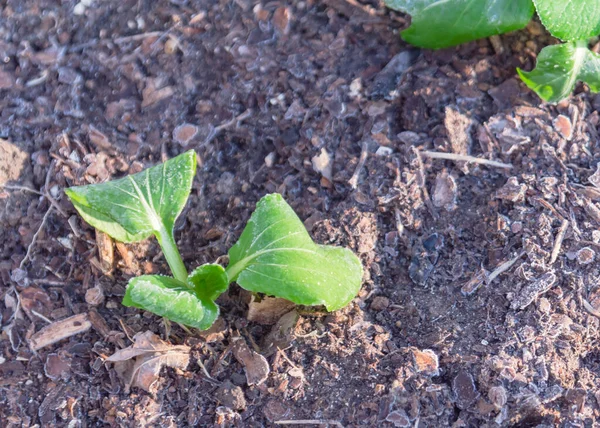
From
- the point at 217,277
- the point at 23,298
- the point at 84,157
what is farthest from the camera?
the point at 84,157

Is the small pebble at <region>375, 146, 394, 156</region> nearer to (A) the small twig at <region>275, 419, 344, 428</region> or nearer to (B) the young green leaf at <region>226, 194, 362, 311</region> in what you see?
(B) the young green leaf at <region>226, 194, 362, 311</region>

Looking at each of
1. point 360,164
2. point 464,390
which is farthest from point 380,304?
point 360,164

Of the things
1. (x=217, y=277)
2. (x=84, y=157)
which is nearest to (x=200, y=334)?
(x=217, y=277)

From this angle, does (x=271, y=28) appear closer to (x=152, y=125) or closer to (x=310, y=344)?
(x=152, y=125)

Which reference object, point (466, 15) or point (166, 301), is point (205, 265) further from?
point (466, 15)

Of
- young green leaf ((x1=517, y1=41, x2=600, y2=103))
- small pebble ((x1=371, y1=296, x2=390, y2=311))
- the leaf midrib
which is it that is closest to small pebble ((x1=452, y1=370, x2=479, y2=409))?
small pebble ((x1=371, y1=296, x2=390, y2=311))

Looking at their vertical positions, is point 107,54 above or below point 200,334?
above

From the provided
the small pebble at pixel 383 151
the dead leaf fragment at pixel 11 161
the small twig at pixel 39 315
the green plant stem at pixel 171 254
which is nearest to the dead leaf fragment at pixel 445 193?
the small pebble at pixel 383 151
